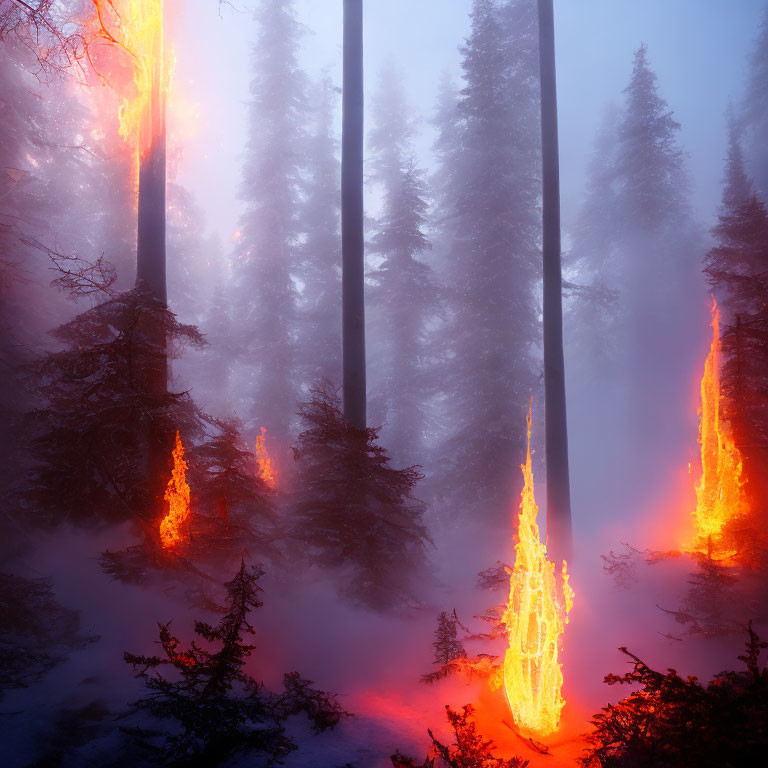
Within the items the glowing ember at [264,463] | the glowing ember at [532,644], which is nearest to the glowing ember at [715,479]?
the glowing ember at [532,644]

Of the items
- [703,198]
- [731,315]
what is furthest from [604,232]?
[703,198]

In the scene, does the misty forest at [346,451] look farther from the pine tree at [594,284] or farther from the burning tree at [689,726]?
the pine tree at [594,284]

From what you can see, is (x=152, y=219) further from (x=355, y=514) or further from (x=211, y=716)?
(x=211, y=716)

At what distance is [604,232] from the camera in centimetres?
2775

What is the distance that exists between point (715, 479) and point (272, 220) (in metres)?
20.3

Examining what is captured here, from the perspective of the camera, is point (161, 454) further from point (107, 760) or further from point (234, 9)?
point (234, 9)

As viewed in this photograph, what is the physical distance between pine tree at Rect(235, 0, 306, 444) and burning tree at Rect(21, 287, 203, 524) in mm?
13010

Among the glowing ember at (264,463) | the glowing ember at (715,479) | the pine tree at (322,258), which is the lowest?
the glowing ember at (715,479)

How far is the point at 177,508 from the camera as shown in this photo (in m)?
7.04

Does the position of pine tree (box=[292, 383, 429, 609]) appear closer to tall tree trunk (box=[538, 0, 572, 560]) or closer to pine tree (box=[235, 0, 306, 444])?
tall tree trunk (box=[538, 0, 572, 560])

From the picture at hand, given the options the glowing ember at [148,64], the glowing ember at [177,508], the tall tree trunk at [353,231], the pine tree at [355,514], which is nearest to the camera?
the glowing ember at [177,508]

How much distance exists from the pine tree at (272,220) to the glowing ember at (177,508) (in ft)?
43.8

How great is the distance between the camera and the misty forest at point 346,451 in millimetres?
4992

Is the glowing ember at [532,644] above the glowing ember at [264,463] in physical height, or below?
below
